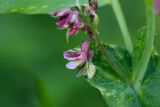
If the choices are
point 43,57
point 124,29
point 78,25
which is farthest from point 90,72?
point 43,57

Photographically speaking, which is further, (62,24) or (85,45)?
(85,45)

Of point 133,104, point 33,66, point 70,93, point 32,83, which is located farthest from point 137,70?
point 32,83

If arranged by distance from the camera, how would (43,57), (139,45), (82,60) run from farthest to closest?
1. (43,57)
2. (139,45)
3. (82,60)

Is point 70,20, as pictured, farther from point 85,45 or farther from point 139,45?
point 139,45

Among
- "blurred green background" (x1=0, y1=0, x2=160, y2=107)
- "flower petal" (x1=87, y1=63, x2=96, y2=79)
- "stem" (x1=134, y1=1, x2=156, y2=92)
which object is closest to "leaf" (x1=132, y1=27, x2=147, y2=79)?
"stem" (x1=134, y1=1, x2=156, y2=92)

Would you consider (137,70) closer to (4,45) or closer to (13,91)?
(4,45)

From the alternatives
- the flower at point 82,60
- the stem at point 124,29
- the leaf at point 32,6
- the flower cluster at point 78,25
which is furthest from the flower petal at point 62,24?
the stem at point 124,29
